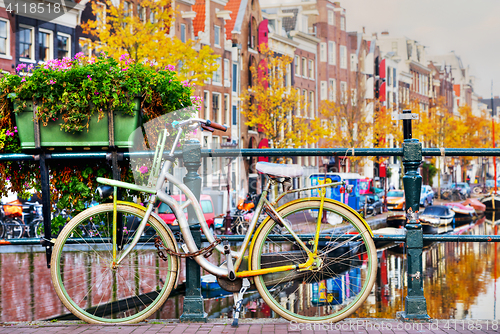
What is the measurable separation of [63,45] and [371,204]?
17704mm

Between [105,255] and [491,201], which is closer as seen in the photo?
[105,255]

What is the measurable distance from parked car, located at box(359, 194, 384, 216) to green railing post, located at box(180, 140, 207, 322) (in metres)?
26.8

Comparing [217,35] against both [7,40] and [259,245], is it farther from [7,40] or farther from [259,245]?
[259,245]

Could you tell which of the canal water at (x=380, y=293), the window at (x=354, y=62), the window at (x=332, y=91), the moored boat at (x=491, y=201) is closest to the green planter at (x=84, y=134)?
the canal water at (x=380, y=293)

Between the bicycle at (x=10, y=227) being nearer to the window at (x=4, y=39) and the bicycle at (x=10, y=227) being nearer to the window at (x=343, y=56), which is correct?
the window at (x=4, y=39)

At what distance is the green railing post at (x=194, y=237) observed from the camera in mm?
3979

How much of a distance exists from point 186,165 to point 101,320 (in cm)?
113

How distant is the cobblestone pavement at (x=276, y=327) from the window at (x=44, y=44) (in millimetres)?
21637

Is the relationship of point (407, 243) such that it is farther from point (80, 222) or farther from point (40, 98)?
point (40, 98)

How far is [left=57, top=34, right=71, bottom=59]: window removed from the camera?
80.0 ft

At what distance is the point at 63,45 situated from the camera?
80.7ft

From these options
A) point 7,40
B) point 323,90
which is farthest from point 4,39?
point 323,90

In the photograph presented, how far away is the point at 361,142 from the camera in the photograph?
1718 inches

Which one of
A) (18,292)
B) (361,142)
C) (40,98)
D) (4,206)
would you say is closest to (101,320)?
(40,98)
